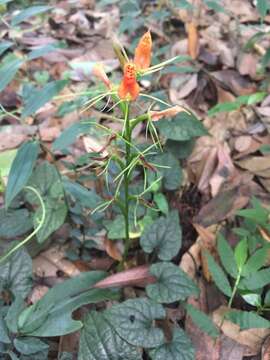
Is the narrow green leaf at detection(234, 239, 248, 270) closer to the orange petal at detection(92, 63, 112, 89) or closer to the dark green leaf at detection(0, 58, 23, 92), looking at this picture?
the orange petal at detection(92, 63, 112, 89)

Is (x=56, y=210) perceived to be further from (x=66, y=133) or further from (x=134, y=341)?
(x=134, y=341)

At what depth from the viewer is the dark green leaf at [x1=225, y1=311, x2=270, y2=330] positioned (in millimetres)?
1220

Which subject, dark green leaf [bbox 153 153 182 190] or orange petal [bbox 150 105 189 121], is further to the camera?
dark green leaf [bbox 153 153 182 190]

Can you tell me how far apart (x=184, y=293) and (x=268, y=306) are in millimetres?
261

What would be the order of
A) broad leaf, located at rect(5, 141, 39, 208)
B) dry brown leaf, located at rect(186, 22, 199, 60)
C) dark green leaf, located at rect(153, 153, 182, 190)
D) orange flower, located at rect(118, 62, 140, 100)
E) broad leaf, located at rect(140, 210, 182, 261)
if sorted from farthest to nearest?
dry brown leaf, located at rect(186, 22, 199, 60) < dark green leaf, located at rect(153, 153, 182, 190) < broad leaf, located at rect(140, 210, 182, 261) < broad leaf, located at rect(5, 141, 39, 208) < orange flower, located at rect(118, 62, 140, 100)

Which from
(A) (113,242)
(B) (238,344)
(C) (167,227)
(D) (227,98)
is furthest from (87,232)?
(D) (227,98)

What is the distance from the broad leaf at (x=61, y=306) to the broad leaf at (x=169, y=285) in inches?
5.9

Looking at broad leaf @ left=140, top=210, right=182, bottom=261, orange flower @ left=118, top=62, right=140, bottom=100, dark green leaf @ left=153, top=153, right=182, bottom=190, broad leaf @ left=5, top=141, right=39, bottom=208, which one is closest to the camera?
orange flower @ left=118, top=62, right=140, bottom=100

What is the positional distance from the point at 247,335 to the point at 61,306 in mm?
515

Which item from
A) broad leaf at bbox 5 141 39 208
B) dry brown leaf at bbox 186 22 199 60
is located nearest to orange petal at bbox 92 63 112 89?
broad leaf at bbox 5 141 39 208

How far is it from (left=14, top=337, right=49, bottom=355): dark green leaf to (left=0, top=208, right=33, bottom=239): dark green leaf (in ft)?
1.17

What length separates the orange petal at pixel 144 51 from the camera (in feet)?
2.97

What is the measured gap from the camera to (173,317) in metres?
1.37

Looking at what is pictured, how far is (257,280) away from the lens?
126 cm
